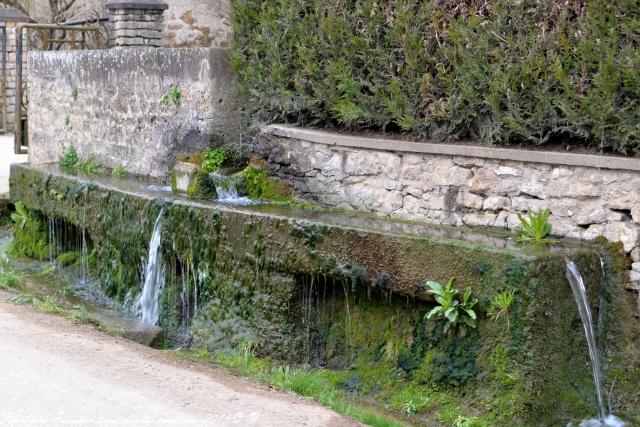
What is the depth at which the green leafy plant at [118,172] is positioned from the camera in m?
11.3

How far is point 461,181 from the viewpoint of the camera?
7492 millimetres

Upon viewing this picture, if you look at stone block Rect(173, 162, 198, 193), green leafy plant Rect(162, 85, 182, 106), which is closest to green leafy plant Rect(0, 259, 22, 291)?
stone block Rect(173, 162, 198, 193)

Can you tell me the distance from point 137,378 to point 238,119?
4.68m

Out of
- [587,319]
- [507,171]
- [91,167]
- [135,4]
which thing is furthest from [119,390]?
[135,4]

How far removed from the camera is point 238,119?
9.91m

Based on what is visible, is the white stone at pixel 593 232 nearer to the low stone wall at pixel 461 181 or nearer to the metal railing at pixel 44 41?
the low stone wall at pixel 461 181

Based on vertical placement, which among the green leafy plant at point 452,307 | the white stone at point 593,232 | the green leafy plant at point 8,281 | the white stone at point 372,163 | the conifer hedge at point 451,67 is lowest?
the green leafy plant at point 8,281

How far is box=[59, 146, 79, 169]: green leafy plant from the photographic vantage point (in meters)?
12.5

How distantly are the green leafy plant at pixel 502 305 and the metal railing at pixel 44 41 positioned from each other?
10.6 m

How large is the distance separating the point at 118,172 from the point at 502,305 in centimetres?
658

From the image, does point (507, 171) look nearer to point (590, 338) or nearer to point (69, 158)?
point (590, 338)

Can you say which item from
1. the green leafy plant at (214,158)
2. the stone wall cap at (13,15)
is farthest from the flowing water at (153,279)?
the stone wall cap at (13,15)

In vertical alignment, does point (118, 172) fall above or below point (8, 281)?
above

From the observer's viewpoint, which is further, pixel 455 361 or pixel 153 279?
pixel 153 279
